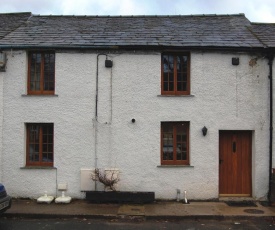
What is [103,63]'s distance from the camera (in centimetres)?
1104

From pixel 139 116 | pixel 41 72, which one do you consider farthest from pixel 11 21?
pixel 139 116

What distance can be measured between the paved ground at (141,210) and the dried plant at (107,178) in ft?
2.24

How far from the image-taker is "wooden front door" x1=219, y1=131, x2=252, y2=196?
1115 centimetres

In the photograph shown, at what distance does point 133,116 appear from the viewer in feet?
35.8

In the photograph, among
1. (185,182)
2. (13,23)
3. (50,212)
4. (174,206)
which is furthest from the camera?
(13,23)

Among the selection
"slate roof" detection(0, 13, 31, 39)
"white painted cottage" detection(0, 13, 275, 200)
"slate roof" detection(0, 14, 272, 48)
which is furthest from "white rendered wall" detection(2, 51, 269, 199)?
"slate roof" detection(0, 13, 31, 39)

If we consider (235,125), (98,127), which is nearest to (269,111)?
(235,125)

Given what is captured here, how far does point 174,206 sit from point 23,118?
609 cm

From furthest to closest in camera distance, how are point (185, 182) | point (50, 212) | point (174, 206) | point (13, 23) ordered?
point (13, 23) → point (185, 182) → point (174, 206) → point (50, 212)

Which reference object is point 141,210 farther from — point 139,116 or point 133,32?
point 133,32

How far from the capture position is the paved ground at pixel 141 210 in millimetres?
8977

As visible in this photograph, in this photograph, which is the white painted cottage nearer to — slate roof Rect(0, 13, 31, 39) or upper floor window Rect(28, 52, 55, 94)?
upper floor window Rect(28, 52, 55, 94)

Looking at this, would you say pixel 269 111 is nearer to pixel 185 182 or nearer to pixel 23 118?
pixel 185 182

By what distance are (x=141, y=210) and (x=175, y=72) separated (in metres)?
4.98
